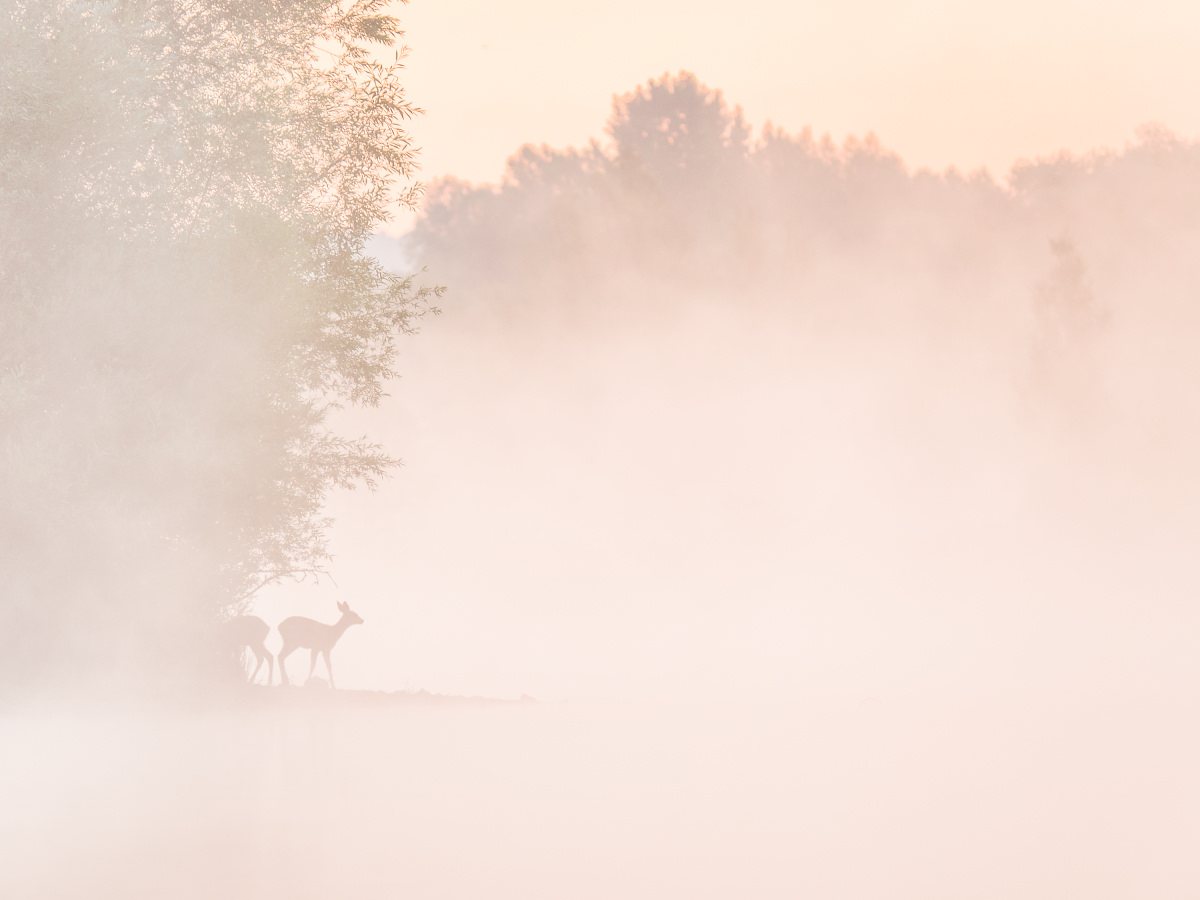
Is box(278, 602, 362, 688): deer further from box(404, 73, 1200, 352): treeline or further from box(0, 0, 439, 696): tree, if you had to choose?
box(404, 73, 1200, 352): treeline

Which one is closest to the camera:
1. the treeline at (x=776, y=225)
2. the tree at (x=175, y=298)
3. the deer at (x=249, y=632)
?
the tree at (x=175, y=298)

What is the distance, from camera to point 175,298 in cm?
1532

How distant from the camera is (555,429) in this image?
210 ft

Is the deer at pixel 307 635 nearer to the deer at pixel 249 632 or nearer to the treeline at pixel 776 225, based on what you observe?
the deer at pixel 249 632

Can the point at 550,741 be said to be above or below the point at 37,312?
below

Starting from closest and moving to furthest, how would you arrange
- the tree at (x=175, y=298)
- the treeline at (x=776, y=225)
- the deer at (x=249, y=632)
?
the tree at (x=175, y=298) → the deer at (x=249, y=632) → the treeline at (x=776, y=225)

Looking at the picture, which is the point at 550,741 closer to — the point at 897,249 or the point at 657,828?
the point at 657,828

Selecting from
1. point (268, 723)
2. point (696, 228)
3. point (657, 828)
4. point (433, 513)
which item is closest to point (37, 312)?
point (268, 723)

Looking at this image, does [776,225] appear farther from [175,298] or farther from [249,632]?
[175,298]

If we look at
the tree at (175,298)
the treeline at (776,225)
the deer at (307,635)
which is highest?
the treeline at (776,225)

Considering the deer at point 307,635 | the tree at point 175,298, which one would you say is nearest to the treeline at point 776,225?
the tree at point 175,298

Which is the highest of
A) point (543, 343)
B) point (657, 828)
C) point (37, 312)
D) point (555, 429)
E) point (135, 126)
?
point (543, 343)

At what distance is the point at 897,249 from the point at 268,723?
54141 mm

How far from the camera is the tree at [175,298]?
47.4 feet
